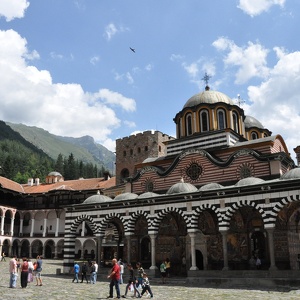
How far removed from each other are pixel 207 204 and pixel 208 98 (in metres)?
11.7

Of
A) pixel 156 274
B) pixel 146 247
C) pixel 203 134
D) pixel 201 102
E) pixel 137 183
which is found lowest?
pixel 156 274

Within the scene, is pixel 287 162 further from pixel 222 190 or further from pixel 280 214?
pixel 222 190

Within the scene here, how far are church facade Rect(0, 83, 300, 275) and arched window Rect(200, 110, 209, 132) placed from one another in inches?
3.1

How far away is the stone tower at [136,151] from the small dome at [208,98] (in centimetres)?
1962

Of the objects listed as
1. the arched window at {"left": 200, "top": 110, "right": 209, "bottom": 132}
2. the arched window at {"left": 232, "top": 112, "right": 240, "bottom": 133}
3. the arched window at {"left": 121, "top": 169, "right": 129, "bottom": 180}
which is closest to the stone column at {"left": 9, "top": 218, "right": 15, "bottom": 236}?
→ the arched window at {"left": 121, "top": 169, "right": 129, "bottom": 180}

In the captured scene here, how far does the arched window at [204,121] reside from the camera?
28891 millimetres

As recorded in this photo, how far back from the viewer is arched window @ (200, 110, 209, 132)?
2889 cm

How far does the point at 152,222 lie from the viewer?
22109 millimetres

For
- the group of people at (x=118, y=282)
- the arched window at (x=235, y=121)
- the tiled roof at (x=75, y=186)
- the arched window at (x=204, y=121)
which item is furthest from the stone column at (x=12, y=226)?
the group of people at (x=118, y=282)

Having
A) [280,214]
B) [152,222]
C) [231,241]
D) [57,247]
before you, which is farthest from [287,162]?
[57,247]

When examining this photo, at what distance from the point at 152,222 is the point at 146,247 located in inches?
185

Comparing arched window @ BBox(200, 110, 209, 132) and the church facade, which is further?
arched window @ BBox(200, 110, 209, 132)

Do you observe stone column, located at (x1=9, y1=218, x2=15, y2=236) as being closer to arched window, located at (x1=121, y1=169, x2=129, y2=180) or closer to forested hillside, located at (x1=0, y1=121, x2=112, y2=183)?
arched window, located at (x1=121, y1=169, x2=129, y2=180)

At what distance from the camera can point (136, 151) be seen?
50.1 meters
